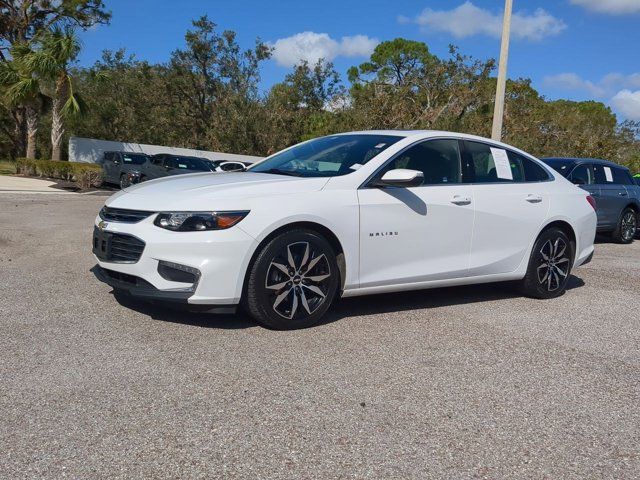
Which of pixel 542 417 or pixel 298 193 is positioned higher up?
pixel 298 193

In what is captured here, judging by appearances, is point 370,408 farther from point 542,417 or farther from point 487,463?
point 542,417

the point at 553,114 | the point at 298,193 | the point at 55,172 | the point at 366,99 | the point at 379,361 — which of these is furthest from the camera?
the point at 553,114

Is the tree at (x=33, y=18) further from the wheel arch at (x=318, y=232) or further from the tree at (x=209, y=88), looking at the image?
the wheel arch at (x=318, y=232)

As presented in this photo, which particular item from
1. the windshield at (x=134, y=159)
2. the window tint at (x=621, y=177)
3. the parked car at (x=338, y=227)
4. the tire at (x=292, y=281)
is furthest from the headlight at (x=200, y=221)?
the windshield at (x=134, y=159)

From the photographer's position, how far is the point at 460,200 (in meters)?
5.70

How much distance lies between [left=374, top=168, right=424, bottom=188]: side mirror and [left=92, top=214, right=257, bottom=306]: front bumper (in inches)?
50.2

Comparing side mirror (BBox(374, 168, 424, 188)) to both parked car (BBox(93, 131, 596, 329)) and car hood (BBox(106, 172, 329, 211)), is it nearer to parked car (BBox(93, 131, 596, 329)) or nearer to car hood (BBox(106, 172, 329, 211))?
parked car (BBox(93, 131, 596, 329))

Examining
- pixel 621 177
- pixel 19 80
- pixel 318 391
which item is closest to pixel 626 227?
pixel 621 177

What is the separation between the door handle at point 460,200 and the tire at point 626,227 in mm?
8111

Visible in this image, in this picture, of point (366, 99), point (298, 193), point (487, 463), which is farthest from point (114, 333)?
point (366, 99)

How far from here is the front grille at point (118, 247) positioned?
4629mm

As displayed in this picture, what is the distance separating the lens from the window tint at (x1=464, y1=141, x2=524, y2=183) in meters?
6.02

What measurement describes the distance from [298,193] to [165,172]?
60.7 ft

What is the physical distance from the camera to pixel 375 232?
5152 millimetres
